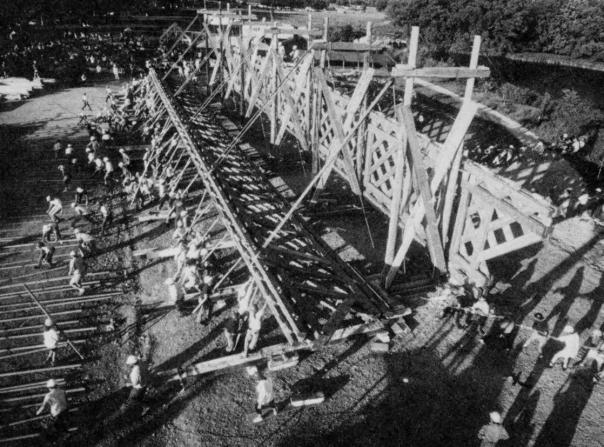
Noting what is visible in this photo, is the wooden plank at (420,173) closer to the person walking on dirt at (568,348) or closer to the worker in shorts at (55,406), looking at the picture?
the person walking on dirt at (568,348)

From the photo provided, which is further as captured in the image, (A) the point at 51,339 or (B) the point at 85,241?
(B) the point at 85,241

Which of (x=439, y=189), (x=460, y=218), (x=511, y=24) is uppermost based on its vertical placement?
(x=511, y=24)

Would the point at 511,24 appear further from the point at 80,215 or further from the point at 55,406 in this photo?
the point at 55,406

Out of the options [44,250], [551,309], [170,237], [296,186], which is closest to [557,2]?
[296,186]

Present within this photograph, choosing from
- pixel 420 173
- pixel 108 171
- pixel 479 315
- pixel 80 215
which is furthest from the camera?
pixel 108 171

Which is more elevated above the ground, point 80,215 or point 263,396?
point 263,396

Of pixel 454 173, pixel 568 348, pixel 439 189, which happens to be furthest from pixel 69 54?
pixel 568 348

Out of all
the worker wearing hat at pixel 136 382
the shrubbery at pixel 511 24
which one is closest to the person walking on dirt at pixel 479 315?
the worker wearing hat at pixel 136 382

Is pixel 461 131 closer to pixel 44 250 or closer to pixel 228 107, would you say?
pixel 44 250
